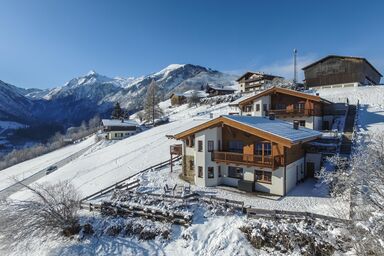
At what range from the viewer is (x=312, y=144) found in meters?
25.9

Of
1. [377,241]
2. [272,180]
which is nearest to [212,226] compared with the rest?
[272,180]

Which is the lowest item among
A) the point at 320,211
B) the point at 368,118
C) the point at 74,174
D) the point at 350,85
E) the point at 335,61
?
the point at 74,174

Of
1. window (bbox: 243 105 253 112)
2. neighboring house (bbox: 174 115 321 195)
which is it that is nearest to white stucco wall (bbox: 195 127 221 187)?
neighboring house (bbox: 174 115 321 195)

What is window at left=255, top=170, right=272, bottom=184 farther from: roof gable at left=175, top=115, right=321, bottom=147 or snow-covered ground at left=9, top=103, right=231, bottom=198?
snow-covered ground at left=9, top=103, right=231, bottom=198

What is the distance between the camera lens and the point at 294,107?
115 ft

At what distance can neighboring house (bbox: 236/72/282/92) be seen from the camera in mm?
74231

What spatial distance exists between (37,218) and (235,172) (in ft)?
56.7

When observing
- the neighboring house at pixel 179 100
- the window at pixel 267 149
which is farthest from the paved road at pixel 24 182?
the neighboring house at pixel 179 100

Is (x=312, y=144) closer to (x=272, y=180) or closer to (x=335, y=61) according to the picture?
(x=272, y=180)

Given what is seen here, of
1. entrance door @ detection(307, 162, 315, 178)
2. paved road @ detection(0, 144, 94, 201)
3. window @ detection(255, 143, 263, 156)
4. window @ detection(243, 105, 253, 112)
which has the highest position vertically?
window @ detection(243, 105, 253, 112)

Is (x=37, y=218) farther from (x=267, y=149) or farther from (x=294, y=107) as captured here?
(x=294, y=107)

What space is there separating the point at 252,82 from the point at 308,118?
48.2 meters

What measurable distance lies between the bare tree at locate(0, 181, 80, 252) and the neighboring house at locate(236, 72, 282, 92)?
61613 mm

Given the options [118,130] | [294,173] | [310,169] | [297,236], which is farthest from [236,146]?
[118,130]
